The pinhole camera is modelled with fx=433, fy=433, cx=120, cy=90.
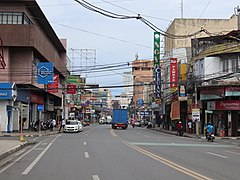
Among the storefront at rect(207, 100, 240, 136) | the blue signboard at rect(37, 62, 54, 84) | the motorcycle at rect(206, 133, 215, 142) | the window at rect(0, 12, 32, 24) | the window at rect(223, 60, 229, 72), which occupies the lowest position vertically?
the motorcycle at rect(206, 133, 215, 142)

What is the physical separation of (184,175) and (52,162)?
599 cm

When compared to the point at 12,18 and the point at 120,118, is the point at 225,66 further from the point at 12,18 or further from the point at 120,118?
the point at 120,118

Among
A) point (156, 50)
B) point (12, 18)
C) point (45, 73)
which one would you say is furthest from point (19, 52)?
point (156, 50)

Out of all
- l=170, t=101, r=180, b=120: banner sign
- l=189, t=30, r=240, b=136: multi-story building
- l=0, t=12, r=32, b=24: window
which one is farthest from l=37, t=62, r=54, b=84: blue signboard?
l=170, t=101, r=180, b=120: banner sign

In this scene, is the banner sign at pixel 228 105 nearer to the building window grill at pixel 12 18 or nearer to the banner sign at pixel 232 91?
the banner sign at pixel 232 91

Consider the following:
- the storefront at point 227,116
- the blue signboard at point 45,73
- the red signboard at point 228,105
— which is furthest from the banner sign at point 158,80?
the blue signboard at point 45,73

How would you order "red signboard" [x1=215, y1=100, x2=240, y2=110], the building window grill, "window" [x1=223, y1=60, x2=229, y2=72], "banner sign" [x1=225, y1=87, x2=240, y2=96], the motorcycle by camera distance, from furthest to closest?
the building window grill → "window" [x1=223, y1=60, x2=229, y2=72] → "red signboard" [x1=215, y1=100, x2=240, y2=110] → "banner sign" [x1=225, y1=87, x2=240, y2=96] → the motorcycle

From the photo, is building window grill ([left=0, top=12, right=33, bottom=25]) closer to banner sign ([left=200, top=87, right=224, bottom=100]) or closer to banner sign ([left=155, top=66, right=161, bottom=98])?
banner sign ([left=155, top=66, right=161, bottom=98])

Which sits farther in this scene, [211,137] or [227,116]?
[227,116]

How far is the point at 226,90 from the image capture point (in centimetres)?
4406

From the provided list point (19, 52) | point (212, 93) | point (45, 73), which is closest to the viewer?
point (45, 73)

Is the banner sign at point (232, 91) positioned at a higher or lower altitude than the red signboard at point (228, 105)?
higher

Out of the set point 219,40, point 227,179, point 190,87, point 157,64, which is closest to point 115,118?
point 157,64

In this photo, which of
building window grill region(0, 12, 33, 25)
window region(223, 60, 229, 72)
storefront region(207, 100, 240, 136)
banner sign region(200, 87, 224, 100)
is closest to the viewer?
storefront region(207, 100, 240, 136)
